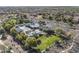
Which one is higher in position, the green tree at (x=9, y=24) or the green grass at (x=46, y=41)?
the green tree at (x=9, y=24)

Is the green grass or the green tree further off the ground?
the green tree

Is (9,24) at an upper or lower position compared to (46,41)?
upper

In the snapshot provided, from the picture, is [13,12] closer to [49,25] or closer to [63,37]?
[49,25]
